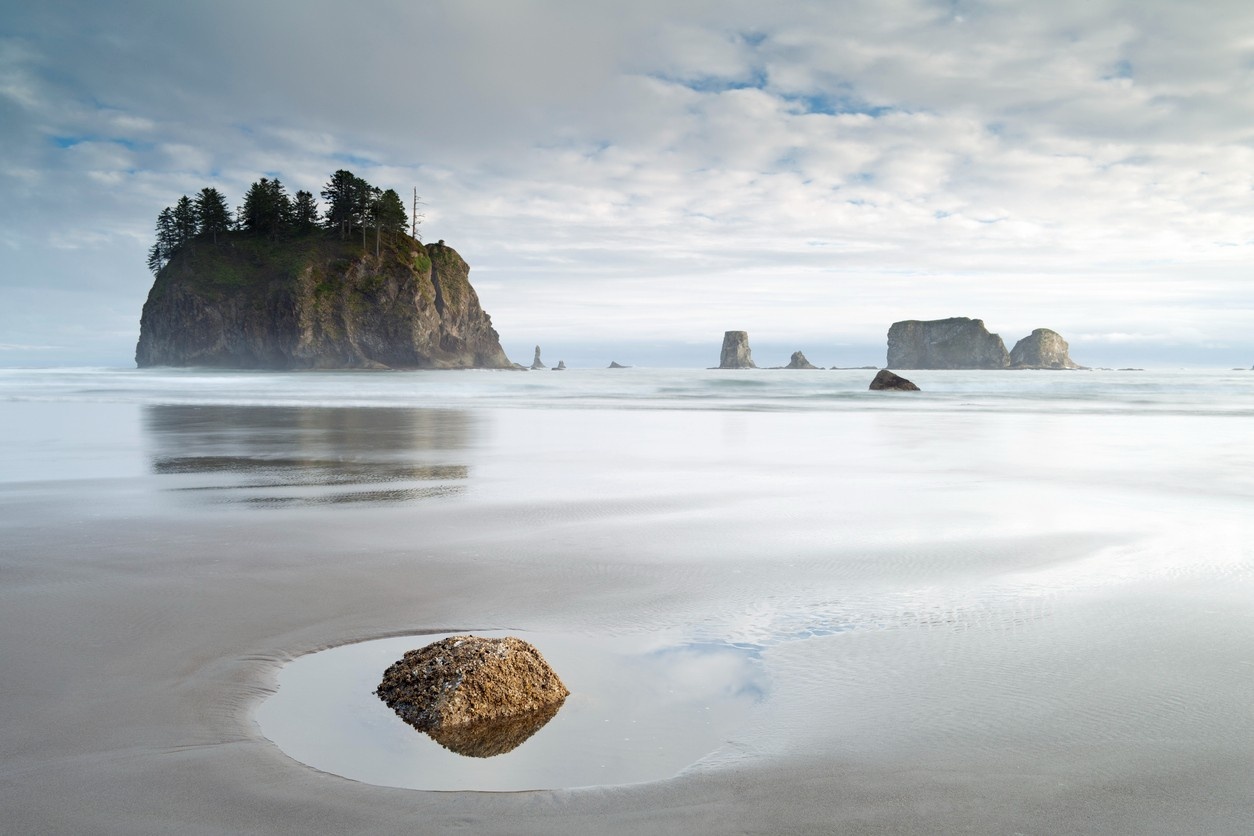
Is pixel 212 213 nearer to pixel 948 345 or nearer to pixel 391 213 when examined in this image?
pixel 391 213

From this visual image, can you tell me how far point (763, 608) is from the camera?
4.38m

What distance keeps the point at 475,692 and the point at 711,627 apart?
1407mm

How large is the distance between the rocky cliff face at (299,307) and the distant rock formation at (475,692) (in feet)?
272

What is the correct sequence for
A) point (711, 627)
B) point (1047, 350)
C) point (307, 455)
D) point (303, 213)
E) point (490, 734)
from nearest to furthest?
point (490, 734) < point (711, 627) < point (307, 455) < point (303, 213) < point (1047, 350)

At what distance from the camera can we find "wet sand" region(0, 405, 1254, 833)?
2.41 meters

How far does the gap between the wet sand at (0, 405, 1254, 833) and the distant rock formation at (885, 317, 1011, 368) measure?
592 ft

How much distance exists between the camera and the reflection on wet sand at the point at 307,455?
326 inches

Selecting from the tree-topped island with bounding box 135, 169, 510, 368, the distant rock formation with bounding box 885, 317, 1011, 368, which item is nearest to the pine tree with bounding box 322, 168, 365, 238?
the tree-topped island with bounding box 135, 169, 510, 368

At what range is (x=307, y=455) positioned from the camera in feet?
37.9

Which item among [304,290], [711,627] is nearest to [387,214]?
[304,290]

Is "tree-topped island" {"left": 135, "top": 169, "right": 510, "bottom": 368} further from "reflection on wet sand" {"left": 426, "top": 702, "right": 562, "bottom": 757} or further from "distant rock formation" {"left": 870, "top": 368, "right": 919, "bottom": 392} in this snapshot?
"reflection on wet sand" {"left": 426, "top": 702, "right": 562, "bottom": 757}

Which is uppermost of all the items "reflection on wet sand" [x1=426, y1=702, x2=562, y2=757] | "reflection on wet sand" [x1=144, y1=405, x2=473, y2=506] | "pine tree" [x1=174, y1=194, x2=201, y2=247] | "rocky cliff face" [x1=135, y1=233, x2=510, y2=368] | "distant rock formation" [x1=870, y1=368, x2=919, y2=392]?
"pine tree" [x1=174, y1=194, x2=201, y2=247]

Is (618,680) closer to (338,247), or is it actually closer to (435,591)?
(435,591)

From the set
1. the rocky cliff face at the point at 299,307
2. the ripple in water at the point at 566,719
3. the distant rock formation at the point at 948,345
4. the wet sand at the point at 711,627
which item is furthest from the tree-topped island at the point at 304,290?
the distant rock formation at the point at 948,345
